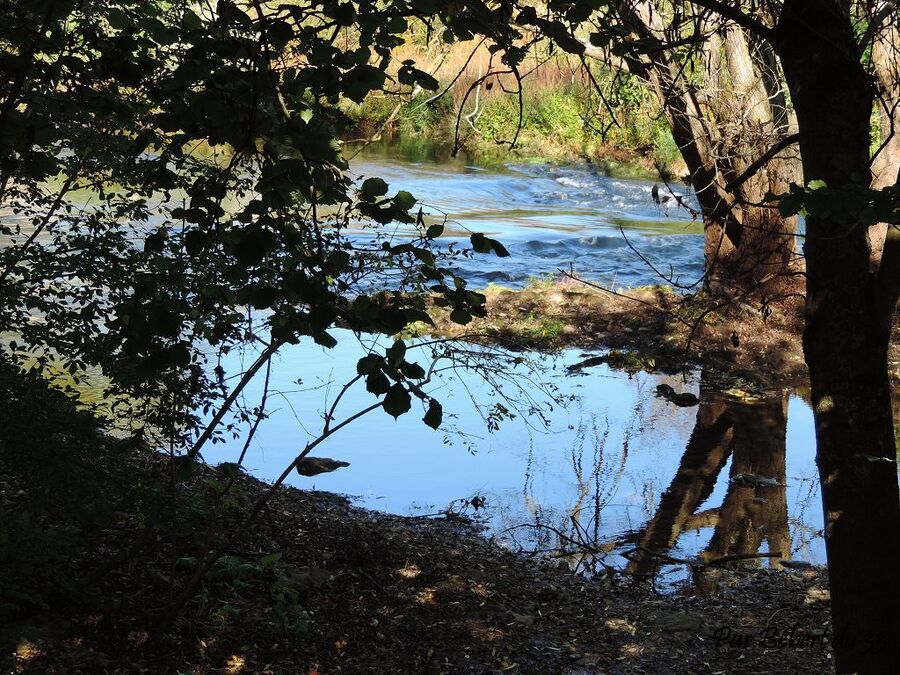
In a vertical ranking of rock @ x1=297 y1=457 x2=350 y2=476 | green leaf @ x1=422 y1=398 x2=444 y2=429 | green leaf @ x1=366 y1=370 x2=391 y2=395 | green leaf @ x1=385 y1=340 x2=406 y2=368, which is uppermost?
green leaf @ x1=385 y1=340 x2=406 y2=368

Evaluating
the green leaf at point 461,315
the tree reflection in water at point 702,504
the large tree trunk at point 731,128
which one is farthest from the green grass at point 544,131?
the green leaf at point 461,315

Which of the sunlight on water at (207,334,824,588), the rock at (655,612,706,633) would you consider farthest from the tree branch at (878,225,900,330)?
the sunlight on water at (207,334,824,588)

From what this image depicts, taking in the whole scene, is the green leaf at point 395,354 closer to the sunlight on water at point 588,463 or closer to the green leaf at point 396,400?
the green leaf at point 396,400

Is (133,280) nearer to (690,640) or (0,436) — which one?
(0,436)

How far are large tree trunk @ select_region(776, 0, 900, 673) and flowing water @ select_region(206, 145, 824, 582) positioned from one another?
6.59 feet

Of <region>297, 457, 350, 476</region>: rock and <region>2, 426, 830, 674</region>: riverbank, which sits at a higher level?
<region>297, 457, 350, 476</region>: rock

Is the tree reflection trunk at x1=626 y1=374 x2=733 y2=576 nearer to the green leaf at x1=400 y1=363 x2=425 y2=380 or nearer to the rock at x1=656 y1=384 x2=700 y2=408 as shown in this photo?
the rock at x1=656 y1=384 x2=700 y2=408

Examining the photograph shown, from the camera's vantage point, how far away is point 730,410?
9.38 m

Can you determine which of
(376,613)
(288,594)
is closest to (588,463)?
(376,613)

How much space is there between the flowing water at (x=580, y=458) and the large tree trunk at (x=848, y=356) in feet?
6.59

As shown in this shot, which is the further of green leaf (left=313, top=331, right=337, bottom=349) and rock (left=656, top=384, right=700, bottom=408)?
rock (left=656, top=384, right=700, bottom=408)

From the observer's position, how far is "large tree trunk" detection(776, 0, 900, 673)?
3.11 meters

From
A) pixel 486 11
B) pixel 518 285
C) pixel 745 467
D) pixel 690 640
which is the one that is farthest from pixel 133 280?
pixel 518 285

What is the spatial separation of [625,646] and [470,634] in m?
0.79
